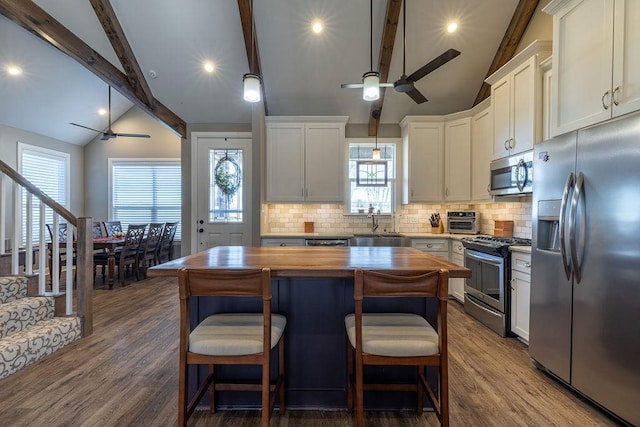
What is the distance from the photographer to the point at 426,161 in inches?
182

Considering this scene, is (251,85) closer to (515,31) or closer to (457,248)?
(457,248)

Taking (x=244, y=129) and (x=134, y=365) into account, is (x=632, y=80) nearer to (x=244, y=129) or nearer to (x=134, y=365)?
(x=134, y=365)

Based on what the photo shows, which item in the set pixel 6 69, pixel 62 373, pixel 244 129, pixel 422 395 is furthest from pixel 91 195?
pixel 422 395

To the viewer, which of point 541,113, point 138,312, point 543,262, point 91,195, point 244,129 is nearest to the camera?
point 543,262

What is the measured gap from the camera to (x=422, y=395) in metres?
1.98

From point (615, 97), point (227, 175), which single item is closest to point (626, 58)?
point (615, 97)

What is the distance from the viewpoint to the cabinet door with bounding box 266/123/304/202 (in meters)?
4.71

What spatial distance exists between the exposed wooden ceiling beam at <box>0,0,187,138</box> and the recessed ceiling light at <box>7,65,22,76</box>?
1.63 metres

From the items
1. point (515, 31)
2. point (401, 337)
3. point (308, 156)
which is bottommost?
point (401, 337)

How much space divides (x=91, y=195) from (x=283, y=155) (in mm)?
5252

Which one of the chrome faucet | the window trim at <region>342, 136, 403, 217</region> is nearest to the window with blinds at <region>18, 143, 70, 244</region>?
the window trim at <region>342, 136, 403, 217</region>

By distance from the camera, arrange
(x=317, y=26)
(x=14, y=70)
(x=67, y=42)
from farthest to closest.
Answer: (x=14, y=70), (x=317, y=26), (x=67, y=42)

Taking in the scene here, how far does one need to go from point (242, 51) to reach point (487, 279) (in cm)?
421

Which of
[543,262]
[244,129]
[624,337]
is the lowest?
[624,337]
